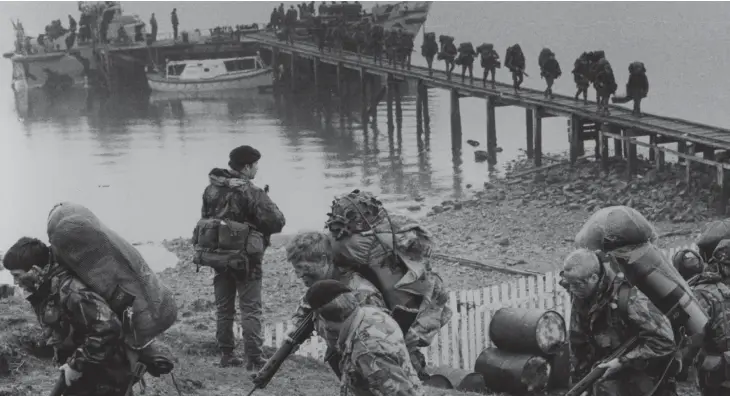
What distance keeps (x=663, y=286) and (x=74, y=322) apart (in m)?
2.86

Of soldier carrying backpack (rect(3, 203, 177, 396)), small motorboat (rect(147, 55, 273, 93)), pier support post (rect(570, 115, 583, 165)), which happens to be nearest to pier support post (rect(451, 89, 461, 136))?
pier support post (rect(570, 115, 583, 165))

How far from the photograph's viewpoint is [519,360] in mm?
7785

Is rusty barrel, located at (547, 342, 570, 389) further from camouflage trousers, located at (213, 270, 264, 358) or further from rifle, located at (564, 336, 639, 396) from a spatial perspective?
rifle, located at (564, 336, 639, 396)

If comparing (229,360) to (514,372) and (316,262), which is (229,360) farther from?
(316,262)

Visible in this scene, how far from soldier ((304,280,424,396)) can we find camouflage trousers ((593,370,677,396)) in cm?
123

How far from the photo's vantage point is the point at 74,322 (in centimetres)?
502

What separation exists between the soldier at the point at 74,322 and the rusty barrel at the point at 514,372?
3.44 m

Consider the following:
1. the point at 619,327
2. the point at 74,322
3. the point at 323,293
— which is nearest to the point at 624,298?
the point at 619,327

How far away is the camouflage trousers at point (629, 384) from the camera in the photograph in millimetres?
5105

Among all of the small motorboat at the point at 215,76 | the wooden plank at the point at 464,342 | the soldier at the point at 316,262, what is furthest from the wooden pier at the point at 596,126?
the small motorboat at the point at 215,76

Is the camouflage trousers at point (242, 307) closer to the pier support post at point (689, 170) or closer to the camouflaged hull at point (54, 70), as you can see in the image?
the pier support post at point (689, 170)

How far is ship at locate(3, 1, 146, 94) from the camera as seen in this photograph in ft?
198

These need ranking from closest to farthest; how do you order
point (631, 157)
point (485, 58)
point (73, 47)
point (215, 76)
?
point (631, 157) → point (485, 58) → point (215, 76) → point (73, 47)

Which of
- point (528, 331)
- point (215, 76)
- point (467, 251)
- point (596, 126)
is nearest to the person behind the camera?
point (528, 331)
